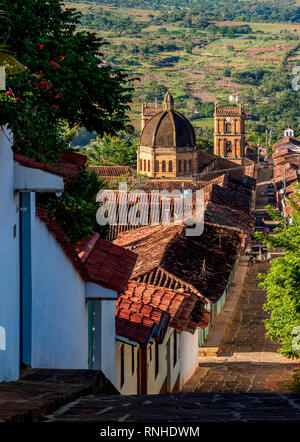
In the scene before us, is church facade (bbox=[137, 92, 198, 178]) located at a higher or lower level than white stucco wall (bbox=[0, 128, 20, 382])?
higher

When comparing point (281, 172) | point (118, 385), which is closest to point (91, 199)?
point (118, 385)

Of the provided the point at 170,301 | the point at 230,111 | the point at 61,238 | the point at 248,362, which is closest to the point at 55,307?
the point at 61,238

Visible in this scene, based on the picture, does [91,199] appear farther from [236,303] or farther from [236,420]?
[236,303]

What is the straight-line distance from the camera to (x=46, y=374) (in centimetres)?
752

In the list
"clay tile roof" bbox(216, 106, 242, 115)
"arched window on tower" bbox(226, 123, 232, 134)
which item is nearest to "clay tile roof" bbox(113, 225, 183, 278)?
"clay tile roof" bbox(216, 106, 242, 115)

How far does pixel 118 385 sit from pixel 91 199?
367 cm

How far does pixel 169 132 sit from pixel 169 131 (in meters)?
0.10

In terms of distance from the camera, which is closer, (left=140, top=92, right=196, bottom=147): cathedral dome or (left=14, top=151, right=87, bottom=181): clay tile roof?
(left=14, top=151, right=87, bottom=181): clay tile roof

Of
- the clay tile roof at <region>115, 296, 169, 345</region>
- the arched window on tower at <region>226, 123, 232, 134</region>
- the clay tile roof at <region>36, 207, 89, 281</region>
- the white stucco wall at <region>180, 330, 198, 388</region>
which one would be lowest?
the white stucco wall at <region>180, 330, 198, 388</region>

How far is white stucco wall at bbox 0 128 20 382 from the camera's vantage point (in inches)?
267

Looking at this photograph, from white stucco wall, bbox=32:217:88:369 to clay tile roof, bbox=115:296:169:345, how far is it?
2.52 m

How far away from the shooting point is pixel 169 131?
85938mm

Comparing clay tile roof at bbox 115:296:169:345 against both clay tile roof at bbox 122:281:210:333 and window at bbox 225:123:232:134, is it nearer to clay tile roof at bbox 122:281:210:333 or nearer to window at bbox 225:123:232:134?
clay tile roof at bbox 122:281:210:333

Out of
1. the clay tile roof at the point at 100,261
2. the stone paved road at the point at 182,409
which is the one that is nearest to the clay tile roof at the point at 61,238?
the clay tile roof at the point at 100,261
